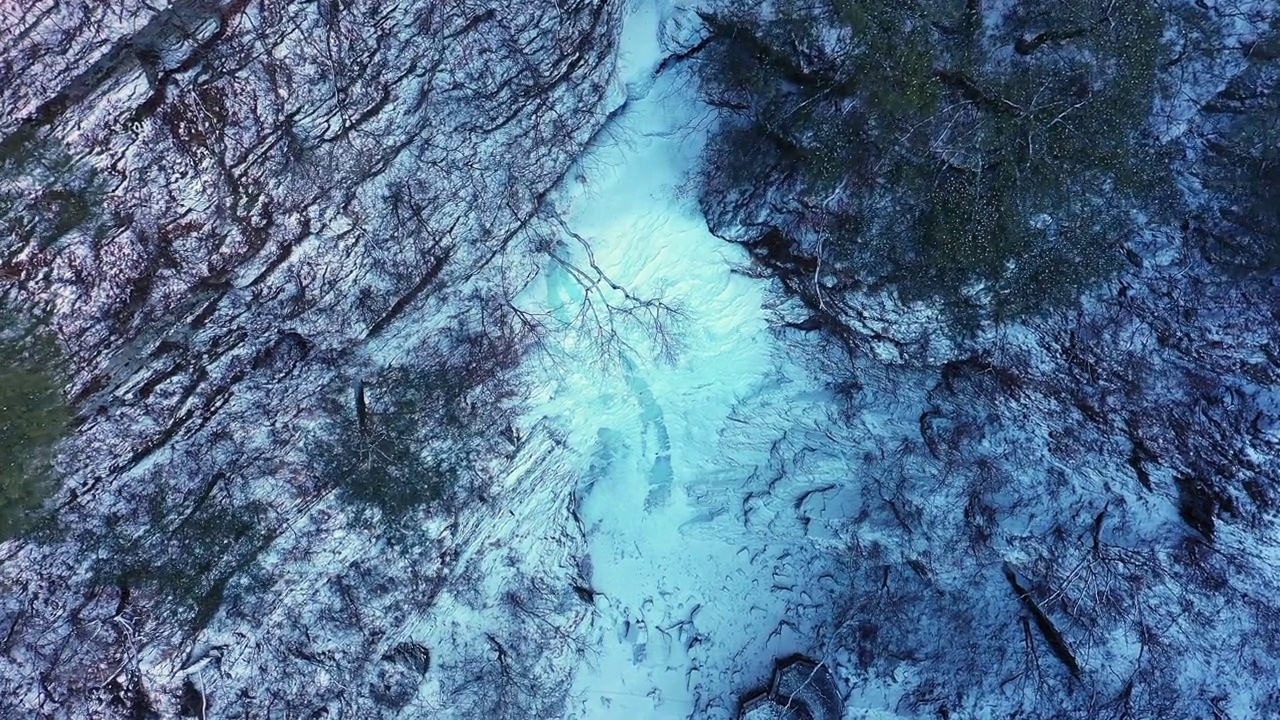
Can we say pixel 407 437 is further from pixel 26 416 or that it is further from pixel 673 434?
pixel 26 416

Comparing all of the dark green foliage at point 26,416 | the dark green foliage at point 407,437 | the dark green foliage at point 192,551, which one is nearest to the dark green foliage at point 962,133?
the dark green foliage at point 407,437

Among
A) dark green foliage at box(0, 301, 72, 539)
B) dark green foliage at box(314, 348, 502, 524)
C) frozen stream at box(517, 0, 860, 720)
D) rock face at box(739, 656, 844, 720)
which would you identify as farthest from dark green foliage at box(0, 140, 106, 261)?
rock face at box(739, 656, 844, 720)

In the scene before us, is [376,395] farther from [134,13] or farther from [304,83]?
[134,13]

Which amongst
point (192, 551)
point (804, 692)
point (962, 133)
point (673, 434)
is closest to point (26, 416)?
point (192, 551)

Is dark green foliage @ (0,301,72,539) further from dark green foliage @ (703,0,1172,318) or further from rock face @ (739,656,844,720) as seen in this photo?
rock face @ (739,656,844,720)

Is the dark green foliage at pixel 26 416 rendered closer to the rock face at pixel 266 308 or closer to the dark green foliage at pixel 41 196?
the rock face at pixel 266 308

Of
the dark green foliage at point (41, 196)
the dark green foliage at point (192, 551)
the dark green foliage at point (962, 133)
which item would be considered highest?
the dark green foliage at point (962, 133)
